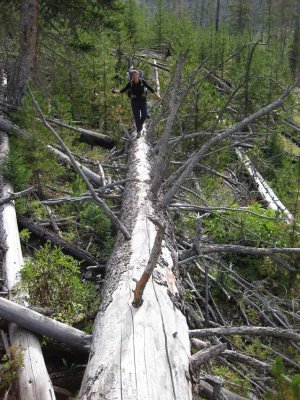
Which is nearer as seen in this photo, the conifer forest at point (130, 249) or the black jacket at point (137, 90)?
the conifer forest at point (130, 249)

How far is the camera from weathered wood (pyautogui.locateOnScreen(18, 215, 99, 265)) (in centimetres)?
495

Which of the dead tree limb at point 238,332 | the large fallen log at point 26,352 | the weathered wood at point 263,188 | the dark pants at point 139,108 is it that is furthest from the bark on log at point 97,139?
the dead tree limb at point 238,332

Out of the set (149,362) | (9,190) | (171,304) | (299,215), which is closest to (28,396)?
(149,362)

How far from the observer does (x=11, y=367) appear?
2.85 metres

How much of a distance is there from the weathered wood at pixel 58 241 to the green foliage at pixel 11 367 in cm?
201

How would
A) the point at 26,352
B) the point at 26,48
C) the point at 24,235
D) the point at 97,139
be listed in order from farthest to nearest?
the point at 97,139 → the point at 26,48 → the point at 24,235 → the point at 26,352

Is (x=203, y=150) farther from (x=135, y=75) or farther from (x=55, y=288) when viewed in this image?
(x=135, y=75)

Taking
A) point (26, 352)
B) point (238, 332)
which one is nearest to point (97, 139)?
point (26, 352)

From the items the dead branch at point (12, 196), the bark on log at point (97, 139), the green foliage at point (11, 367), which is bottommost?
the green foliage at point (11, 367)

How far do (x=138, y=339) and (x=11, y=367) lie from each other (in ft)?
3.08

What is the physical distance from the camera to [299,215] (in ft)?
19.8

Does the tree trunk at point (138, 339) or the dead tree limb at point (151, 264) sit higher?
the dead tree limb at point (151, 264)

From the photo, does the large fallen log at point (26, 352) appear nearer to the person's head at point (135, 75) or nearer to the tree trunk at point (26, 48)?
the person's head at point (135, 75)

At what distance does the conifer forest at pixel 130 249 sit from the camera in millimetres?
2760
